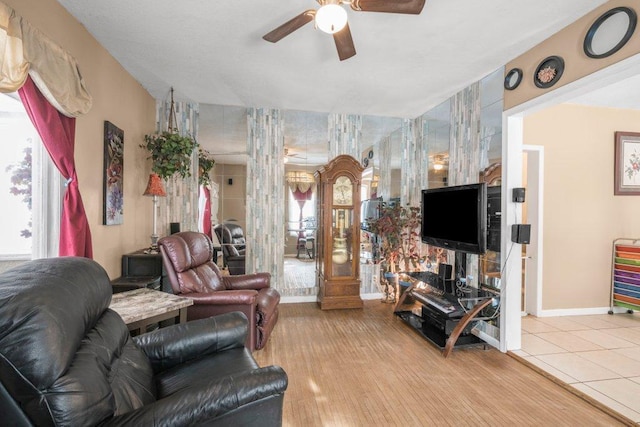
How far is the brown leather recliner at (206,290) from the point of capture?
253 centimetres

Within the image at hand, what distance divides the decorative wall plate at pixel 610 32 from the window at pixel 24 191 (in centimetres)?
363

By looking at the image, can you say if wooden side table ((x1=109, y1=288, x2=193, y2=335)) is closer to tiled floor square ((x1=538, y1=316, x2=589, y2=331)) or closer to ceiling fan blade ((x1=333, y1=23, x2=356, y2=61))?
ceiling fan blade ((x1=333, y1=23, x2=356, y2=61))

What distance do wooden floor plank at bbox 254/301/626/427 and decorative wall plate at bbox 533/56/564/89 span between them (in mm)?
2284

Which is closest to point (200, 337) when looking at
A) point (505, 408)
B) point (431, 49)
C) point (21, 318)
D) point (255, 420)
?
point (255, 420)

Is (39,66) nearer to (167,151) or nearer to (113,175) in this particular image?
(113,175)

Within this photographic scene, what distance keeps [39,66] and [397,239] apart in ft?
12.3

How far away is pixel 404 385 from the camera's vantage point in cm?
225

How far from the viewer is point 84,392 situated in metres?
0.94

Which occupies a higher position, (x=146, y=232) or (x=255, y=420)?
(x=146, y=232)

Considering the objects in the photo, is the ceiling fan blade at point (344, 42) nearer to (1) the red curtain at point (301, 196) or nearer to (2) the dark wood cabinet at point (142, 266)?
(1) the red curtain at point (301, 196)

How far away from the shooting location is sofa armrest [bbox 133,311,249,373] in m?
1.64

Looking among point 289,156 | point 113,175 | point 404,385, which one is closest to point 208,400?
point 404,385

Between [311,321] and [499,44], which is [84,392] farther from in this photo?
[499,44]

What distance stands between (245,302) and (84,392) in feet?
5.24
